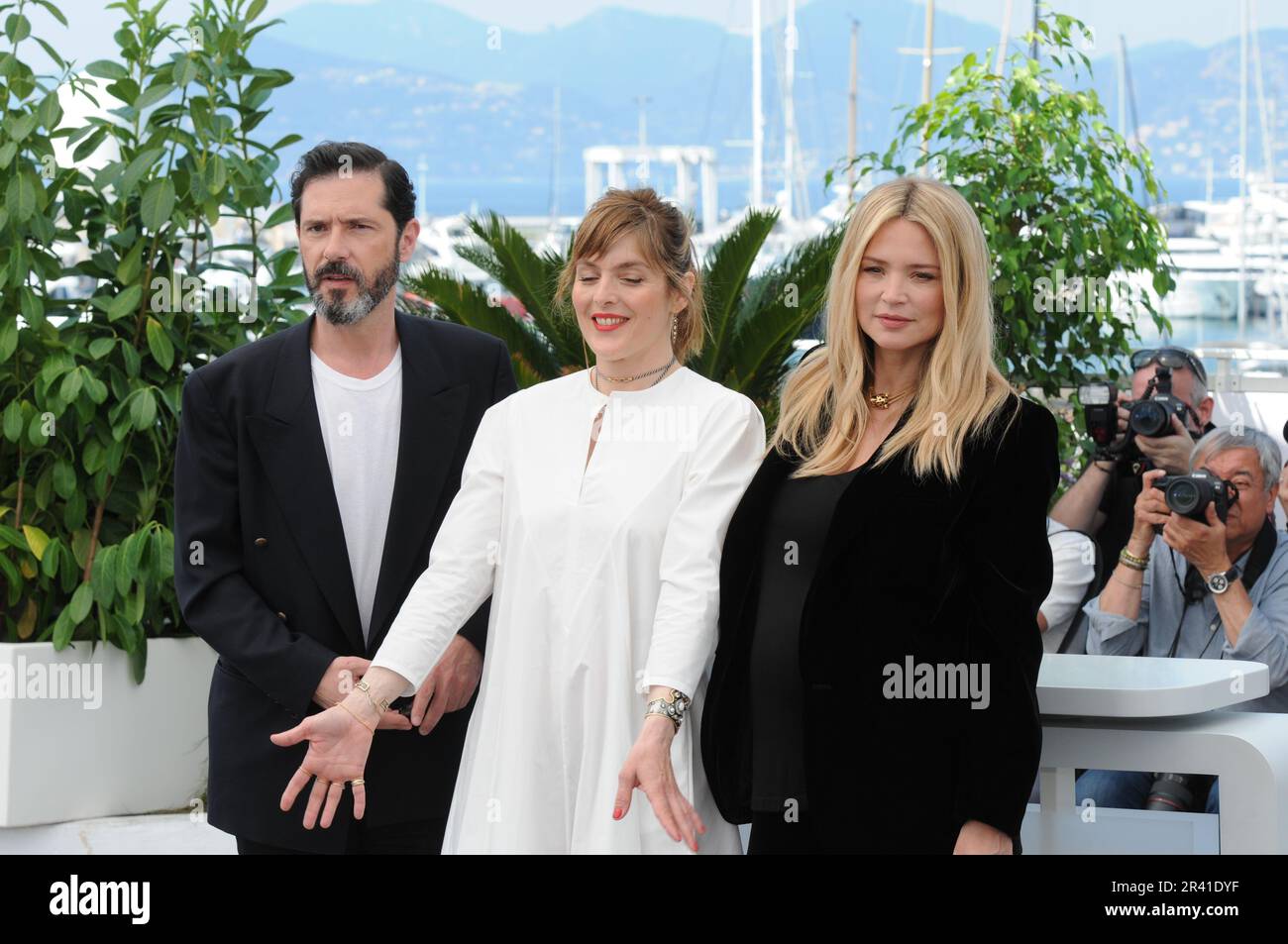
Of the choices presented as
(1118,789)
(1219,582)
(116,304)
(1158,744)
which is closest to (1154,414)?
(1219,582)

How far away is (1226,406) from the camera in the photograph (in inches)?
231

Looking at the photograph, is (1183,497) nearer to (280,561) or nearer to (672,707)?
(672,707)

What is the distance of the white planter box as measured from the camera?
4590 millimetres

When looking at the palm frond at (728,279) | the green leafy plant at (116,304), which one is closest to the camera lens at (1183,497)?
the palm frond at (728,279)

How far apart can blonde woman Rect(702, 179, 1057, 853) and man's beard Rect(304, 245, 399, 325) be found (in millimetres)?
844

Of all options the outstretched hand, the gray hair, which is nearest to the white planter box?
the outstretched hand

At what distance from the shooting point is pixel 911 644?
226 centimetres

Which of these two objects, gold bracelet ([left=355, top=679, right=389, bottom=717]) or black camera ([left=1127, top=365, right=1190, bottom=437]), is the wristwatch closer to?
black camera ([left=1127, top=365, right=1190, bottom=437])

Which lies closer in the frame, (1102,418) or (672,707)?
(672,707)

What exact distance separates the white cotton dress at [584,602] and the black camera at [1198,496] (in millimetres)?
1764

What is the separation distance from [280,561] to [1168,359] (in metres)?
3.38

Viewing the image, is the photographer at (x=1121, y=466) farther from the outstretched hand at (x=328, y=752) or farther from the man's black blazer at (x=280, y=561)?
the outstretched hand at (x=328, y=752)
